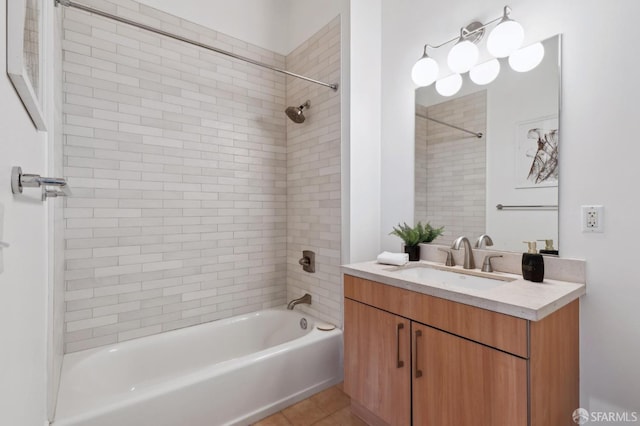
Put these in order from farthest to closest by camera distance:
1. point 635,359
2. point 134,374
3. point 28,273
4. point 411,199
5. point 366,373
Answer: point 411,199, point 134,374, point 366,373, point 635,359, point 28,273

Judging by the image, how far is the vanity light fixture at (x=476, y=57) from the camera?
1508mm

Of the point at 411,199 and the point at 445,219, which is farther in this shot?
the point at 411,199

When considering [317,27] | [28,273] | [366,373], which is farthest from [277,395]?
[317,27]

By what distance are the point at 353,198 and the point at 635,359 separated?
1.54 metres

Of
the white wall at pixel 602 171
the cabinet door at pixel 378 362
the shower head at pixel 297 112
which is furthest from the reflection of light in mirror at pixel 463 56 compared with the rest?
the cabinet door at pixel 378 362

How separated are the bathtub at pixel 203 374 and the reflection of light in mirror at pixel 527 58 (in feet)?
6.19

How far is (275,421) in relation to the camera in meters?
1.74

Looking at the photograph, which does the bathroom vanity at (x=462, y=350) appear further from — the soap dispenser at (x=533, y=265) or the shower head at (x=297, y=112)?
the shower head at (x=297, y=112)

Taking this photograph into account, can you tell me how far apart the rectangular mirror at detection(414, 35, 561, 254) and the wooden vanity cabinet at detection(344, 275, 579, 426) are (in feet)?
1.59

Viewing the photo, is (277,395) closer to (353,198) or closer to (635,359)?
(353,198)

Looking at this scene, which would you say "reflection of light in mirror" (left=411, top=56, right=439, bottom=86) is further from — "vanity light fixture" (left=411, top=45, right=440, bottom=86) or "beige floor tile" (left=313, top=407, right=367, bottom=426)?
"beige floor tile" (left=313, top=407, right=367, bottom=426)

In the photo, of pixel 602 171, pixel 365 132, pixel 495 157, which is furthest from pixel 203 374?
pixel 602 171

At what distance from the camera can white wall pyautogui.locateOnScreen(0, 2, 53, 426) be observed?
569mm

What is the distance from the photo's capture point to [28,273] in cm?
81
